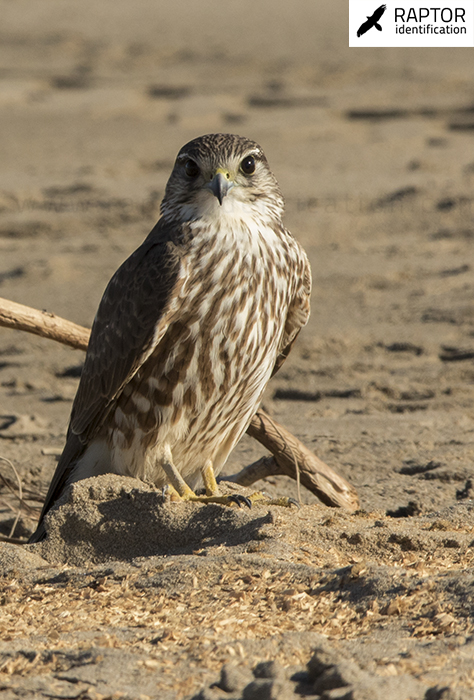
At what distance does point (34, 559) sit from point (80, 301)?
4.06m

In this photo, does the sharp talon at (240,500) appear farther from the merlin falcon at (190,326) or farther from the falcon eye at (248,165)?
the falcon eye at (248,165)

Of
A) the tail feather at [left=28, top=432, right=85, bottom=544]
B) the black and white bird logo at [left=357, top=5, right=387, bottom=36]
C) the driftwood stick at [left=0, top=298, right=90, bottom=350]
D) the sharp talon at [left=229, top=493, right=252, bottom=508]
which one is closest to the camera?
the sharp talon at [left=229, top=493, right=252, bottom=508]

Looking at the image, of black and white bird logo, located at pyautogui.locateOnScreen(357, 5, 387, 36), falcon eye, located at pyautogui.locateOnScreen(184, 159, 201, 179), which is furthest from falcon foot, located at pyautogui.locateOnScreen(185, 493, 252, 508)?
black and white bird logo, located at pyautogui.locateOnScreen(357, 5, 387, 36)

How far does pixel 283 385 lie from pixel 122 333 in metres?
2.23

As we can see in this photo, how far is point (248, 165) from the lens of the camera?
3.73 meters

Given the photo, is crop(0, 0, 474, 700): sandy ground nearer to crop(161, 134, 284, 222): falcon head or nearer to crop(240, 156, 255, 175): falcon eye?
crop(161, 134, 284, 222): falcon head

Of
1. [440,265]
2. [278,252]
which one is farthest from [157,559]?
[440,265]

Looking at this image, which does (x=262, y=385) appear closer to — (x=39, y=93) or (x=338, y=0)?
(x=39, y=93)

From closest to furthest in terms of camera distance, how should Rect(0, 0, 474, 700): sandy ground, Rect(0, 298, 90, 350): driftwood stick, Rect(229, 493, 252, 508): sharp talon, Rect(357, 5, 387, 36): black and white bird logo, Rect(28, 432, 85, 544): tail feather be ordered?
Rect(0, 0, 474, 700): sandy ground < Rect(229, 493, 252, 508): sharp talon < Rect(28, 432, 85, 544): tail feather < Rect(0, 298, 90, 350): driftwood stick < Rect(357, 5, 387, 36): black and white bird logo

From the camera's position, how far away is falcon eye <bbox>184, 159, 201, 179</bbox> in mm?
3703

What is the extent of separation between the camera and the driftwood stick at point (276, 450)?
4031 millimetres

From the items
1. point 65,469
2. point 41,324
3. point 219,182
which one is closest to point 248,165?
point 219,182

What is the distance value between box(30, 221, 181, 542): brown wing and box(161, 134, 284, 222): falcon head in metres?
0.14

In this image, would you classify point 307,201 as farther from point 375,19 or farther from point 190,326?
point 190,326
